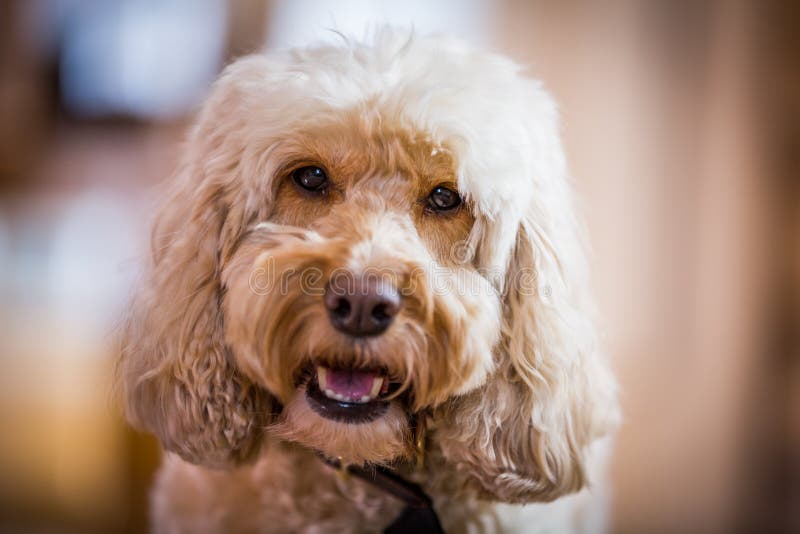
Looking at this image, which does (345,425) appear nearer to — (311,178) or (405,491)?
(405,491)

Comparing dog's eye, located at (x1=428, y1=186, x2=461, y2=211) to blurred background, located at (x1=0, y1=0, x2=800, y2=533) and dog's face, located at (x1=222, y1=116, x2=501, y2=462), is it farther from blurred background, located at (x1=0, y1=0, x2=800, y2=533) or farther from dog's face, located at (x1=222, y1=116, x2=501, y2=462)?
blurred background, located at (x1=0, y1=0, x2=800, y2=533)

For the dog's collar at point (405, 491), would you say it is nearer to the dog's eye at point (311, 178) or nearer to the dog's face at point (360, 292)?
the dog's face at point (360, 292)

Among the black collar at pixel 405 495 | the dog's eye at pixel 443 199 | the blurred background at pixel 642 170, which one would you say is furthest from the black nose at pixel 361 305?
the blurred background at pixel 642 170

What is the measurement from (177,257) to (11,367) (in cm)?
198

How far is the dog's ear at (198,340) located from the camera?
120 cm

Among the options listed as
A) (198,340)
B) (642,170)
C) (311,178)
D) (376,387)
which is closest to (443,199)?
(311,178)

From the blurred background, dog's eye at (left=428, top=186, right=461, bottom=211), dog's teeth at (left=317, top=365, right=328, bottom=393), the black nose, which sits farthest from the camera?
the blurred background

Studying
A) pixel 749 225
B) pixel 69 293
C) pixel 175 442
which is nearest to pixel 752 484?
pixel 749 225

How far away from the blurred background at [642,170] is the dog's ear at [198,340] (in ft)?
5.92

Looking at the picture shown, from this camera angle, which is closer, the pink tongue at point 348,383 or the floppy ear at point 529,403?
the pink tongue at point 348,383

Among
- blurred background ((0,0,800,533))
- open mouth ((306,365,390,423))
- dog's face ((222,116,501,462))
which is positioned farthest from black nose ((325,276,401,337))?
blurred background ((0,0,800,533))

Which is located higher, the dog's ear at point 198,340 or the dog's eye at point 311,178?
the dog's eye at point 311,178

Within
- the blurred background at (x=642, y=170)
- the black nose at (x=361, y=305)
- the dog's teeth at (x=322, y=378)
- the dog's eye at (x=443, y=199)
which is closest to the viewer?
the black nose at (x=361, y=305)

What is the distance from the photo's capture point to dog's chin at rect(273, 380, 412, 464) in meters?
1.08
